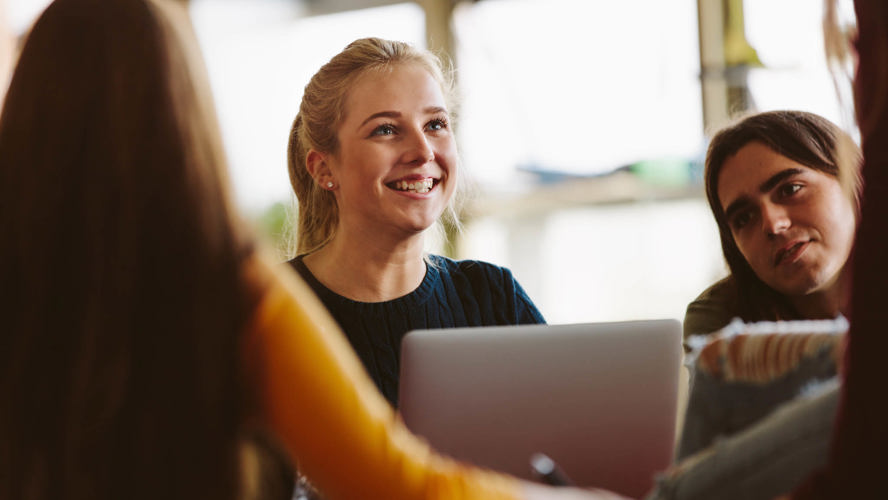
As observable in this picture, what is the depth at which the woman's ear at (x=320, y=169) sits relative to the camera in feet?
6.80

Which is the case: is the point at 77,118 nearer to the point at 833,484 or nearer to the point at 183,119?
the point at 183,119

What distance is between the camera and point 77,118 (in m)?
0.84

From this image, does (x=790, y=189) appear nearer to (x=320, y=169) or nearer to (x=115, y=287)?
(x=320, y=169)

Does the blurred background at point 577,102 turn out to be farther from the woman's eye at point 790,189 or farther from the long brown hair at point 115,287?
the long brown hair at point 115,287

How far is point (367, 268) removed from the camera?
6.45ft

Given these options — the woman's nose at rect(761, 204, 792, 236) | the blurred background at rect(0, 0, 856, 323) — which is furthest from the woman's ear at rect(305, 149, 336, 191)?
the blurred background at rect(0, 0, 856, 323)

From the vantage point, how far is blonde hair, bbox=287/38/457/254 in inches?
80.3

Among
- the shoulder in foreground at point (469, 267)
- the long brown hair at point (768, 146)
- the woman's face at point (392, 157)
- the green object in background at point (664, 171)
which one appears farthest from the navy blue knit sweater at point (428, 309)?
the green object in background at point (664, 171)

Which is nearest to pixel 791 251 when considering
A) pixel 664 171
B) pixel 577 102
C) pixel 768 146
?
pixel 768 146

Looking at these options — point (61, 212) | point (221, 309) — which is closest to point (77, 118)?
point (61, 212)

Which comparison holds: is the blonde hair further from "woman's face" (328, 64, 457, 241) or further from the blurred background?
the blurred background

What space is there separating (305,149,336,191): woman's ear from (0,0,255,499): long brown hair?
1.22 m

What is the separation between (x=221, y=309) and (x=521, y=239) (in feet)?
10.4

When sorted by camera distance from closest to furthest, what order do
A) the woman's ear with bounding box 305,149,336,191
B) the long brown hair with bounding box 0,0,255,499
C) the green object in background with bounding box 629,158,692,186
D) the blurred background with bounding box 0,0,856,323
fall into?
the long brown hair with bounding box 0,0,255,499, the woman's ear with bounding box 305,149,336,191, the blurred background with bounding box 0,0,856,323, the green object in background with bounding box 629,158,692,186
